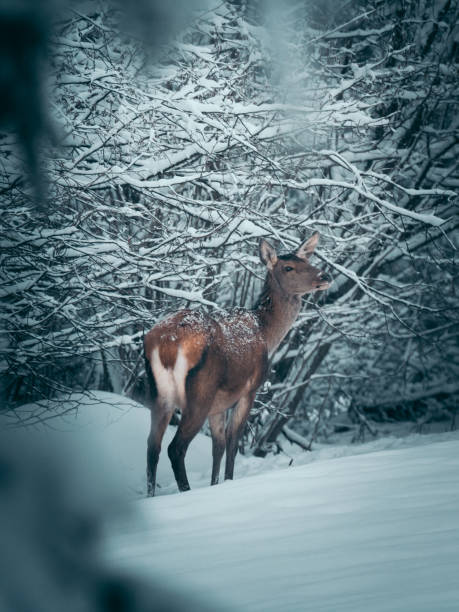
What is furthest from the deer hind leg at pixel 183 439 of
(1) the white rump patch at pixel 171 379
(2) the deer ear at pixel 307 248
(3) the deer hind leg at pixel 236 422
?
(2) the deer ear at pixel 307 248

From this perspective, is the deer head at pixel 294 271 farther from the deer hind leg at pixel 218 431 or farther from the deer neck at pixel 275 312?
the deer hind leg at pixel 218 431

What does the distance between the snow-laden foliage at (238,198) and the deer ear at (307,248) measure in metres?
0.27

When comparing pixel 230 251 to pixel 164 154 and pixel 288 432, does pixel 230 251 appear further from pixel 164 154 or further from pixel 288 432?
pixel 288 432

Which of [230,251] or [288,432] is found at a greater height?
[230,251]

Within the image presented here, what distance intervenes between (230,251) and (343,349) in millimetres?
4968

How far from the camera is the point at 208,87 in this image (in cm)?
547

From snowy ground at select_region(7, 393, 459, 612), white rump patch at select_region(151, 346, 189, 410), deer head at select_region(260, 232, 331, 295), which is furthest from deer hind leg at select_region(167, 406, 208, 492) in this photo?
snowy ground at select_region(7, 393, 459, 612)

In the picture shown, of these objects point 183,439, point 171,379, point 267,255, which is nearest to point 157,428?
point 183,439

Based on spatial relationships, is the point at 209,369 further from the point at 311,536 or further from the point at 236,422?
the point at 311,536

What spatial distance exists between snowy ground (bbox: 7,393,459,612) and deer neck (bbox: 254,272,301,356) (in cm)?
282

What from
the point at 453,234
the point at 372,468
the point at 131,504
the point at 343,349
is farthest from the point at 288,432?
the point at 131,504

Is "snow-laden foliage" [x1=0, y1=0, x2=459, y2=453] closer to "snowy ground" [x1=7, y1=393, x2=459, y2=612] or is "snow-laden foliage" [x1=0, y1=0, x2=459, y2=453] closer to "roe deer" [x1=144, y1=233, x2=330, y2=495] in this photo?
"roe deer" [x1=144, y1=233, x2=330, y2=495]

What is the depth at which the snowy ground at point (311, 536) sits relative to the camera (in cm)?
87

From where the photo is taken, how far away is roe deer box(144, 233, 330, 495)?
498 cm
